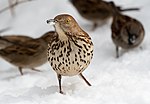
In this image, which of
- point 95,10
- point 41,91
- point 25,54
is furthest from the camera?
point 95,10

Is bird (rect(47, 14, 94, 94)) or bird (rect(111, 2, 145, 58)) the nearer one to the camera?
bird (rect(47, 14, 94, 94))

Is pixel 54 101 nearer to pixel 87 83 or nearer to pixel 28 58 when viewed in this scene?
pixel 87 83

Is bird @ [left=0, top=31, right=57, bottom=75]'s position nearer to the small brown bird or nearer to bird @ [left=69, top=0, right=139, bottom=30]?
the small brown bird

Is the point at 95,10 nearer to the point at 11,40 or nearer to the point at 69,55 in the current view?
the point at 11,40

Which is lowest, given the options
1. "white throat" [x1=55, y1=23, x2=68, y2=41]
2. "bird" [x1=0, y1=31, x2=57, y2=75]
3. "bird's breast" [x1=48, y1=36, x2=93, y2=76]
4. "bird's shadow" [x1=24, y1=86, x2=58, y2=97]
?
"bird" [x1=0, y1=31, x2=57, y2=75]

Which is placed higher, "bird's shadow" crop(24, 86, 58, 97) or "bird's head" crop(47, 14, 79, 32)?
"bird's head" crop(47, 14, 79, 32)

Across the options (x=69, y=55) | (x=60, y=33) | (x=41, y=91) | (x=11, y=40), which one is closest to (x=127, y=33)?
(x=11, y=40)

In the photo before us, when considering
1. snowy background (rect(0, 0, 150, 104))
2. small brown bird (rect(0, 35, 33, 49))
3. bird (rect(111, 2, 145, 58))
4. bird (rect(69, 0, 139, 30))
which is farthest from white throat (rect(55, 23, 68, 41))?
bird (rect(69, 0, 139, 30))
